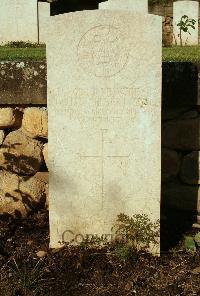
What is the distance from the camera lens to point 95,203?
3.57 meters

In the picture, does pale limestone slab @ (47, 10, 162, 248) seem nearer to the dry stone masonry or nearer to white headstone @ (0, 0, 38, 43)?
the dry stone masonry

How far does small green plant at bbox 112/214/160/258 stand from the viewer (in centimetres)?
348

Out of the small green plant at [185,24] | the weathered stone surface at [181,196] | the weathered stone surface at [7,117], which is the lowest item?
the weathered stone surface at [181,196]

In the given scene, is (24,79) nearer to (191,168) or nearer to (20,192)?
(20,192)

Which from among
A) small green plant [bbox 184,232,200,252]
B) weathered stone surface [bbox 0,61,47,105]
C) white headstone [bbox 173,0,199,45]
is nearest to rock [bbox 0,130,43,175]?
weathered stone surface [bbox 0,61,47,105]

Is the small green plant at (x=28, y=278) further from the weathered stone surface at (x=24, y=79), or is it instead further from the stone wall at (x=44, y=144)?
the weathered stone surface at (x=24, y=79)

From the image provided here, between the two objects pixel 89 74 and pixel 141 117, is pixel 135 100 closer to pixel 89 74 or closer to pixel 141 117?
pixel 141 117

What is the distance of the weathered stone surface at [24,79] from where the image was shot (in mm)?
3854

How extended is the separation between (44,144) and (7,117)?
0.38 metres

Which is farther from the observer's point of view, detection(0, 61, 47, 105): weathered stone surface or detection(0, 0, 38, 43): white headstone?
detection(0, 0, 38, 43): white headstone

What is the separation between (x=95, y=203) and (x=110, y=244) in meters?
0.33

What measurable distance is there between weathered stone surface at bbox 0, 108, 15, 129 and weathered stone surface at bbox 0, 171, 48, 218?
1.35 ft

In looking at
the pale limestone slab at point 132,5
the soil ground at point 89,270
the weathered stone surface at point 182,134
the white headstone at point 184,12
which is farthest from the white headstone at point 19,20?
the soil ground at point 89,270

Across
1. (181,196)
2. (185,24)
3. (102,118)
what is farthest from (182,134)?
(185,24)
